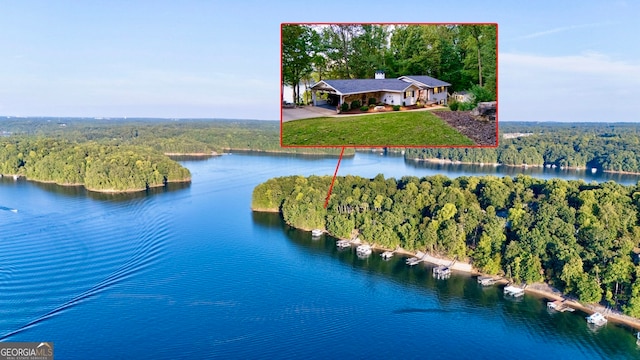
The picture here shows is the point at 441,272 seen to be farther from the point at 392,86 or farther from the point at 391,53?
the point at 391,53

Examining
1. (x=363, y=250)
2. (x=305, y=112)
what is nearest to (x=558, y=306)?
(x=363, y=250)

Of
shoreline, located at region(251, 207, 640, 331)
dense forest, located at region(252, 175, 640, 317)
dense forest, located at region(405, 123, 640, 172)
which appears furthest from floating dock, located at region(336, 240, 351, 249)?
dense forest, located at region(405, 123, 640, 172)

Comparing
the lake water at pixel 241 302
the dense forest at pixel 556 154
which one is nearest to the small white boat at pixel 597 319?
the lake water at pixel 241 302

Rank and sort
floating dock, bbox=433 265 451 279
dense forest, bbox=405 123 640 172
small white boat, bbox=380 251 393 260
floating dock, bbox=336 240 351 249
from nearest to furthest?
floating dock, bbox=433 265 451 279
small white boat, bbox=380 251 393 260
floating dock, bbox=336 240 351 249
dense forest, bbox=405 123 640 172

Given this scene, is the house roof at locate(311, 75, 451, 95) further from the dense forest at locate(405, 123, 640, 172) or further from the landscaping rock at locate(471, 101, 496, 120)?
the dense forest at locate(405, 123, 640, 172)

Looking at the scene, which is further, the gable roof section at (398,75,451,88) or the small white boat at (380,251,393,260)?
the small white boat at (380,251,393,260)

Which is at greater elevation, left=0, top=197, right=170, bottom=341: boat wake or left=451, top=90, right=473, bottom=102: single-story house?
left=451, top=90, right=473, bottom=102: single-story house


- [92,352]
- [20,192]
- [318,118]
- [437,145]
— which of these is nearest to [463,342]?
[437,145]
